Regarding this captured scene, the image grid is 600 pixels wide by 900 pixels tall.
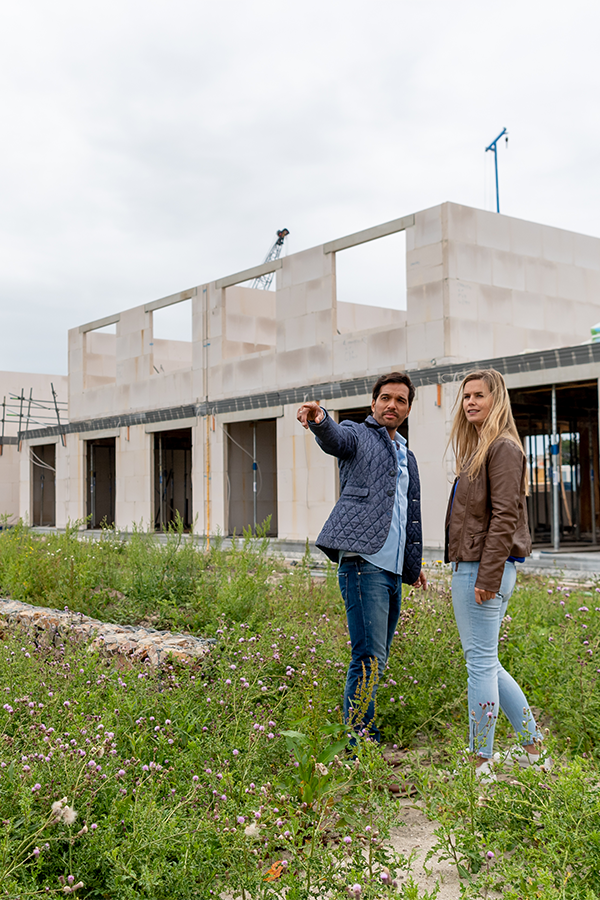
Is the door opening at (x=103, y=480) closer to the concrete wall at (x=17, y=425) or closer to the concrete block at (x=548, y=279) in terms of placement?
the concrete wall at (x=17, y=425)

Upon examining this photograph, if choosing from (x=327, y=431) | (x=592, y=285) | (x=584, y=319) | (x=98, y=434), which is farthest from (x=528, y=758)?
(x=98, y=434)

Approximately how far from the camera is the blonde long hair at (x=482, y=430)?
3.52 m

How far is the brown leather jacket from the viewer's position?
333 centimetres

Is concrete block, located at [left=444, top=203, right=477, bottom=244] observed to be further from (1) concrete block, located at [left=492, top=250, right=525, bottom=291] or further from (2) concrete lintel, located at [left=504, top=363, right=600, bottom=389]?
(2) concrete lintel, located at [left=504, top=363, right=600, bottom=389]

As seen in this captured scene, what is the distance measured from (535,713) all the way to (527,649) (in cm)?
59

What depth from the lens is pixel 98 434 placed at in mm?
21016

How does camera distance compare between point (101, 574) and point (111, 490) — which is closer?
point (101, 574)

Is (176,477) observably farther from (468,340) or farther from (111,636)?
(111,636)

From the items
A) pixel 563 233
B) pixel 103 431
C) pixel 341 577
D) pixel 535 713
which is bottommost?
pixel 535 713

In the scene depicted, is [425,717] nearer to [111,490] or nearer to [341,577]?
[341,577]

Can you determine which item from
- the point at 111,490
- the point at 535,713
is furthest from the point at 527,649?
the point at 111,490

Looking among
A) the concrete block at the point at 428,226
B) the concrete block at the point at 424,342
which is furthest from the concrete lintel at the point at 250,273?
the concrete block at the point at 424,342

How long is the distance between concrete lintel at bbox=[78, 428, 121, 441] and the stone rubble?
15019 millimetres

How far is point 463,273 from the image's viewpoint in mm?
13492
